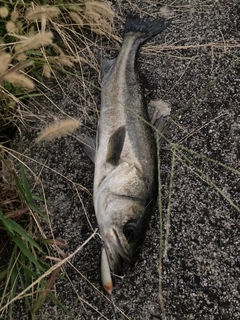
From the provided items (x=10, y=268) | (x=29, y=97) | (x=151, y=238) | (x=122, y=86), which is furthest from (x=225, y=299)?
(x=29, y=97)

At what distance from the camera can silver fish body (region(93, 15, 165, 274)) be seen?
2633 millimetres

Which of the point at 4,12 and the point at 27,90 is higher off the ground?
the point at 4,12

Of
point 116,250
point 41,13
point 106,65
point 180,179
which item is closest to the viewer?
point 116,250

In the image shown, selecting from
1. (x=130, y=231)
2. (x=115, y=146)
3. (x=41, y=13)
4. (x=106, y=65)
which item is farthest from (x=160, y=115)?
(x=41, y=13)

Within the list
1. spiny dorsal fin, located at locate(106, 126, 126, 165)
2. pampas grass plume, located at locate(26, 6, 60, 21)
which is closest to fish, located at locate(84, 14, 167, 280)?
spiny dorsal fin, located at locate(106, 126, 126, 165)

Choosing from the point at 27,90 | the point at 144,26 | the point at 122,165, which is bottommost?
the point at 122,165

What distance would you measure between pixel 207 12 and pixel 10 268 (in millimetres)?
2424

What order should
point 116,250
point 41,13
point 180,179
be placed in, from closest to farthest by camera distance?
point 116,250, point 180,179, point 41,13

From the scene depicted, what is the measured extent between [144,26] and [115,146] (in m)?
1.16

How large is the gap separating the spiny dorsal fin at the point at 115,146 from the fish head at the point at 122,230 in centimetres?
28

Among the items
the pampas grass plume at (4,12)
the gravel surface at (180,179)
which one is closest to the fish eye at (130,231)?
the gravel surface at (180,179)

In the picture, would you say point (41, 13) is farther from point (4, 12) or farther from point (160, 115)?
point (160, 115)

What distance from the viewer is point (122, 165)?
279 centimetres

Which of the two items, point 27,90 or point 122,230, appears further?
point 27,90
